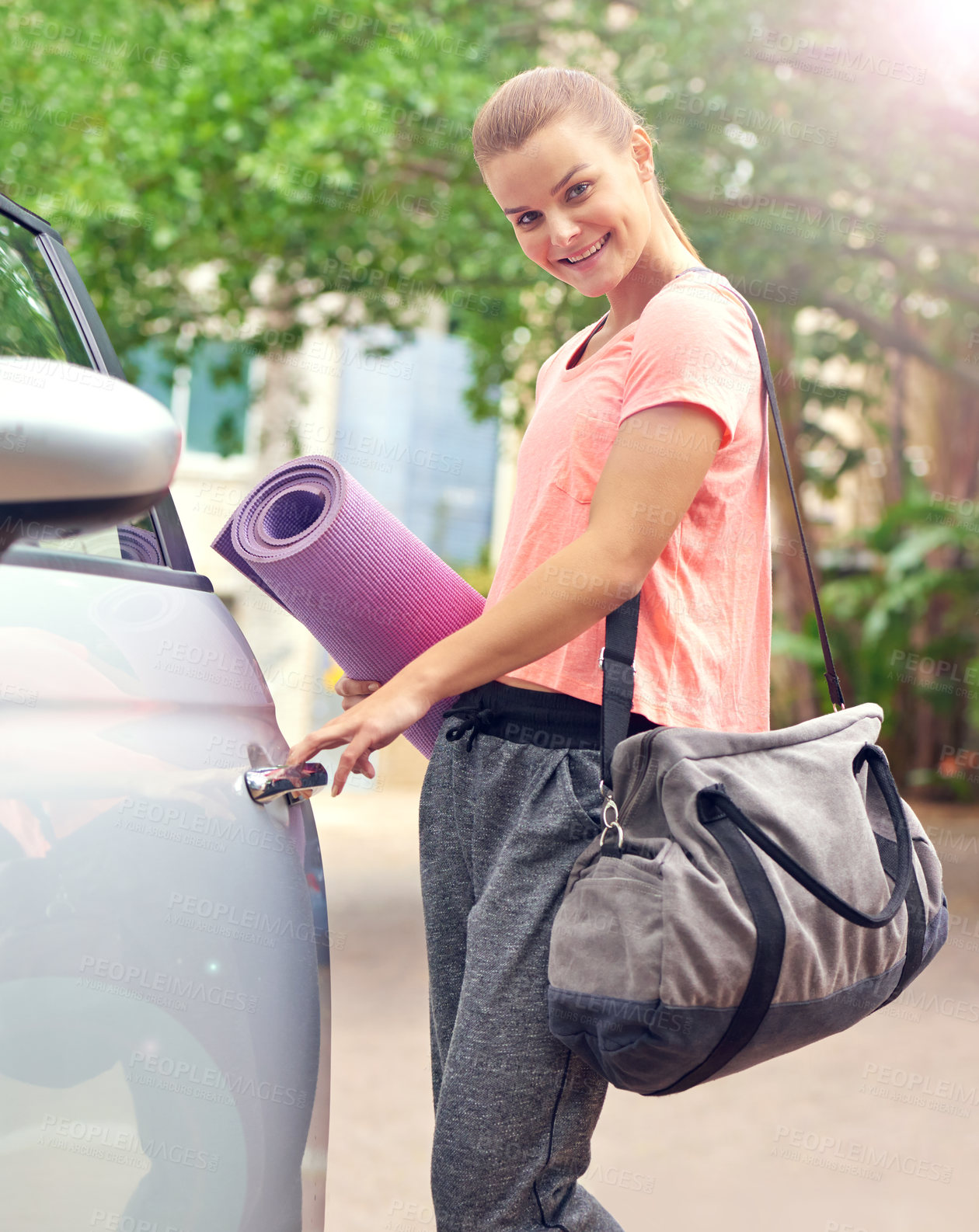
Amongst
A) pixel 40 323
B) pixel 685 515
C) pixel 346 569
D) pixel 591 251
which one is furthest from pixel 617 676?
pixel 40 323

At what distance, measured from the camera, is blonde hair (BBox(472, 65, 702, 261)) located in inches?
57.8

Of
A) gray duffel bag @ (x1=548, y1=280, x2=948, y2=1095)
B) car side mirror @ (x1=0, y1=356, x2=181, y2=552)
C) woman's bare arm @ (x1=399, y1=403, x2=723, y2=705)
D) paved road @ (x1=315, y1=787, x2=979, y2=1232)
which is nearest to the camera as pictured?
car side mirror @ (x1=0, y1=356, x2=181, y2=552)

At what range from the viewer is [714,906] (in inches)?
48.1

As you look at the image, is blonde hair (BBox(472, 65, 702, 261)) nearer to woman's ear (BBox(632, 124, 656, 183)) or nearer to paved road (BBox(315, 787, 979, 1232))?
woman's ear (BBox(632, 124, 656, 183))

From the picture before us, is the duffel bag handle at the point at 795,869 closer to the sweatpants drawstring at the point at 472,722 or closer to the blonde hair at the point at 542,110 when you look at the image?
the sweatpants drawstring at the point at 472,722

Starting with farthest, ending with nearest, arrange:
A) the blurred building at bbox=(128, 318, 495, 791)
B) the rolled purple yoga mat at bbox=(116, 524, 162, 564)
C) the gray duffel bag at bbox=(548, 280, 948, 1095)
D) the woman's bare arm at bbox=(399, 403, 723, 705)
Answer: the blurred building at bbox=(128, 318, 495, 791)
the rolled purple yoga mat at bbox=(116, 524, 162, 564)
the woman's bare arm at bbox=(399, 403, 723, 705)
the gray duffel bag at bbox=(548, 280, 948, 1095)

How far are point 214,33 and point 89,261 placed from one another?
1199 mm

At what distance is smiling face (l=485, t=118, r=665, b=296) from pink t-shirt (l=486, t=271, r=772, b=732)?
0.09m

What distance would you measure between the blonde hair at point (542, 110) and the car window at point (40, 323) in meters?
0.58

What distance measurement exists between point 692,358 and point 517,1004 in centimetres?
71

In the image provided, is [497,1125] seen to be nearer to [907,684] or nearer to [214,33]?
[214,33]

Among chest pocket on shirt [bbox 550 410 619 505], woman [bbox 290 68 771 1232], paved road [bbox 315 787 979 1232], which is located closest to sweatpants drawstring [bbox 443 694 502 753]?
woman [bbox 290 68 771 1232]

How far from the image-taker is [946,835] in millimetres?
8570

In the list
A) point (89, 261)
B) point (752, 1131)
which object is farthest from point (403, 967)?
point (89, 261)
